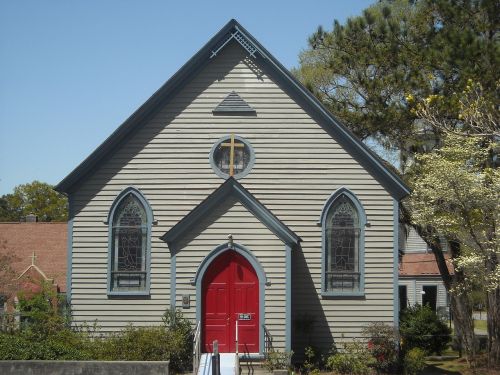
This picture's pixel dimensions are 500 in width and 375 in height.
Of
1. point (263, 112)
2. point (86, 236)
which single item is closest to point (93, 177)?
point (86, 236)

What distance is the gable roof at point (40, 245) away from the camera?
119 ft

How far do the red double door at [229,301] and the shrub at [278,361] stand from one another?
1.00 meters

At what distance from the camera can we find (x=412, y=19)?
91.8 ft

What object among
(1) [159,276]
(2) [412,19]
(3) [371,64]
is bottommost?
(1) [159,276]

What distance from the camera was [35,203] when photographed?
81.1m

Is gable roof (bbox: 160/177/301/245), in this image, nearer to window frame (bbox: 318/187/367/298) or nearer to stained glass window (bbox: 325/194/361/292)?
window frame (bbox: 318/187/367/298)

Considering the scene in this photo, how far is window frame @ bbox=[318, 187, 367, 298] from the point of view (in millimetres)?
21422

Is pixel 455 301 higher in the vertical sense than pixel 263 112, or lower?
lower

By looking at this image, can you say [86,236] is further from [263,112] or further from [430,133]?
[430,133]

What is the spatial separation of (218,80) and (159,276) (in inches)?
223

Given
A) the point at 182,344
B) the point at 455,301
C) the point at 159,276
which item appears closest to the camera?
the point at 182,344

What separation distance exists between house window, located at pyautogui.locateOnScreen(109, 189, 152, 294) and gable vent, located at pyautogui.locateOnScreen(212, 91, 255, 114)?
3295 mm

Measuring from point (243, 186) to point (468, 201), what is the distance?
253 inches

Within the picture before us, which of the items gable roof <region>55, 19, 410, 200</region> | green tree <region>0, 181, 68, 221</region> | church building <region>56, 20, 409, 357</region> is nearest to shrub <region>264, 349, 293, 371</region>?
church building <region>56, 20, 409, 357</region>
